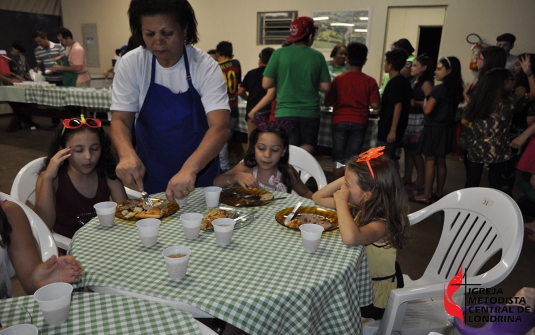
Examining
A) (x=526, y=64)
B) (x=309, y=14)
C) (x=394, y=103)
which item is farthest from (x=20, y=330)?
(x=309, y=14)

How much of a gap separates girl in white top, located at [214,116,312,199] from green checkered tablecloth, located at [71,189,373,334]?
0.90m

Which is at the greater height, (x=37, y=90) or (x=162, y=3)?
(x=162, y=3)

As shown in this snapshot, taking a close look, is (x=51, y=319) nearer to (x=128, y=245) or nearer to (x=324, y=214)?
(x=128, y=245)

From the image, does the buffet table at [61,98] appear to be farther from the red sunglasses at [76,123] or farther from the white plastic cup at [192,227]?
the white plastic cup at [192,227]

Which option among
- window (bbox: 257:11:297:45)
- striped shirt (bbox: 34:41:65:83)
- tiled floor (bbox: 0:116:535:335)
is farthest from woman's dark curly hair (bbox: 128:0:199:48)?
striped shirt (bbox: 34:41:65:83)

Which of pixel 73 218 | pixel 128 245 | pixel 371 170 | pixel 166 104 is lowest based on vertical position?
pixel 73 218

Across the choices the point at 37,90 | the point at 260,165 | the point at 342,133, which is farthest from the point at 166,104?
the point at 37,90

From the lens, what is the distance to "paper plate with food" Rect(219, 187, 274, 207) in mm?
1894

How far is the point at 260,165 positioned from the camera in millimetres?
2525

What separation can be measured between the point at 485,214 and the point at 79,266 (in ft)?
5.96

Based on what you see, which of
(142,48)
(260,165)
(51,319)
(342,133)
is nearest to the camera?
(51,319)

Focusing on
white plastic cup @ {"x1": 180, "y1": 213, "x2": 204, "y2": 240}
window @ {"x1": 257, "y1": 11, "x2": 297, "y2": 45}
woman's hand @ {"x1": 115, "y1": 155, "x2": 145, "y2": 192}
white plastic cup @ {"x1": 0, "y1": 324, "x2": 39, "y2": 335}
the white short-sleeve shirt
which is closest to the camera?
white plastic cup @ {"x1": 0, "y1": 324, "x2": 39, "y2": 335}

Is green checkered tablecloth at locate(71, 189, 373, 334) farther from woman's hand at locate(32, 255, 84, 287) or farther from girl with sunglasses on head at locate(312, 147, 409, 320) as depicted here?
girl with sunglasses on head at locate(312, 147, 409, 320)

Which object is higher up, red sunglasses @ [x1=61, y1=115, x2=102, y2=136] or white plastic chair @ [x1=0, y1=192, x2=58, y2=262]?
red sunglasses @ [x1=61, y1=115, x2=102, y2=136]
